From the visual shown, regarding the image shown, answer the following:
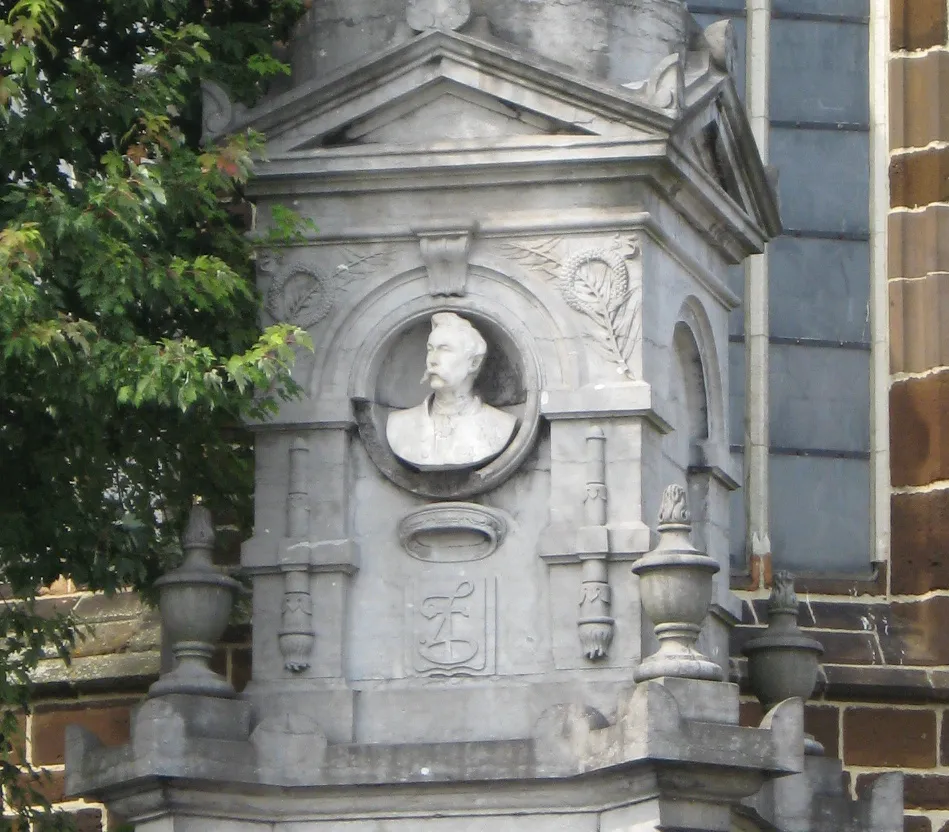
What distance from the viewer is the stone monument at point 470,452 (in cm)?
1241

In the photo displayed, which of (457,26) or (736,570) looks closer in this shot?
(457,26)

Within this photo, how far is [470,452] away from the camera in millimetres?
12961

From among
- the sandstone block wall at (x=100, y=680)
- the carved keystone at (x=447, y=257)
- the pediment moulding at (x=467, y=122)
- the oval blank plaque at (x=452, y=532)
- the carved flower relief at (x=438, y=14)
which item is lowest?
the sandstone block wall at (x=100, y=680)

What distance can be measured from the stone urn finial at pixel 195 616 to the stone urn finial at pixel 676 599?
1.66 m

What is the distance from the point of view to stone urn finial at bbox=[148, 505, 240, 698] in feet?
41.7

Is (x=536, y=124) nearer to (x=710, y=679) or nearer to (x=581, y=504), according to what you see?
(x=581, y=504)

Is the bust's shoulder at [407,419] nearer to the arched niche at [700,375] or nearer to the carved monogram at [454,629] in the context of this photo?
the carved monogram at [454,629]

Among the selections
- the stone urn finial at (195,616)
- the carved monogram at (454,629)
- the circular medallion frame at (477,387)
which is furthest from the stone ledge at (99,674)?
the carved monogram at (454,629)

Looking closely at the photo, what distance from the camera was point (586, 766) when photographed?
1221cm

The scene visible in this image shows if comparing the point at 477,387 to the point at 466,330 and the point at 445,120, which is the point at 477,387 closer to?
the point at 466,330

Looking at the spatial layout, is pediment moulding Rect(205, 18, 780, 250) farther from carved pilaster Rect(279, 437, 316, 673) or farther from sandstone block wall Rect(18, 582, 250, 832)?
sandstone block wall Rect(18, 582, 250, 832)

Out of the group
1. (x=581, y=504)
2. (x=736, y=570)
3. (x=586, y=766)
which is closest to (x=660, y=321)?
(x=581, y=504)

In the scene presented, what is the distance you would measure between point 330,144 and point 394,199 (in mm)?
354

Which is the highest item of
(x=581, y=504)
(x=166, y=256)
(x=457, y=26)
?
(x=457, y=26)
